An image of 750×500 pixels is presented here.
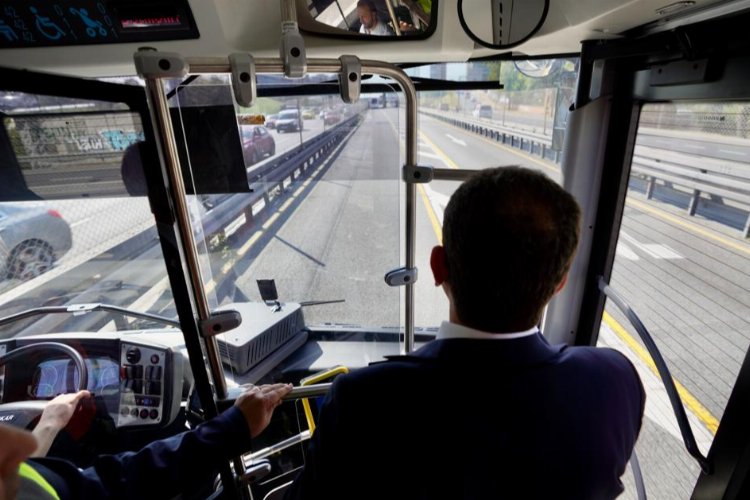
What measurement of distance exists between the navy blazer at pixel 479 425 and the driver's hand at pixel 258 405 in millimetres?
577

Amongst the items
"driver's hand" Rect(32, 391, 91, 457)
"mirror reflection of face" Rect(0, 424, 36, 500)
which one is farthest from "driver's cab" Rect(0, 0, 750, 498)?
"mirror reflection of face" Rect(0, 424, 36, 500)

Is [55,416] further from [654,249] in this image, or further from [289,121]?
[654,249]

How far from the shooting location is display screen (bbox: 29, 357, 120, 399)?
2.03 meters

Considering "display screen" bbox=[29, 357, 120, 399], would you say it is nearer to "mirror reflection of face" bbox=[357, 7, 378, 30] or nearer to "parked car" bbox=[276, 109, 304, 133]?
"parked car" bbox=[276, 109, 304, 133]

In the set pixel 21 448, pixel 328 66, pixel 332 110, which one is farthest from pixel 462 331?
pixel 332 110

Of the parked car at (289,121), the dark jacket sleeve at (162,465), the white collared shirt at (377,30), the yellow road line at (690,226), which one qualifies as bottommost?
the dark jacket sleeve at (162,465)

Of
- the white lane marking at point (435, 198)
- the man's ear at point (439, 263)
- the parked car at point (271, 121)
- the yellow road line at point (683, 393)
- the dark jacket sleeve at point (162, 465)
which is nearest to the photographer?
the man's ear at point (439, 263)

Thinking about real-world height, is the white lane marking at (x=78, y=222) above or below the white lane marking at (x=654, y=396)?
above

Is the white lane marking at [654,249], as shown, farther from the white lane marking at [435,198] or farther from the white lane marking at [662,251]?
the white lane marking at [435,198]

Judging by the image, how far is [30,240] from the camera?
1.58 metres

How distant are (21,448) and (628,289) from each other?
239cm

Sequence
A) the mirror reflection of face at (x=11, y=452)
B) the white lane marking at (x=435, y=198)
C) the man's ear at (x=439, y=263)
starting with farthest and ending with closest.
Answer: the white lane marking at (x=435, y=198) → the man's ear at (x=439, y=263) → the mirror reflection of face at (x=11, y=452)

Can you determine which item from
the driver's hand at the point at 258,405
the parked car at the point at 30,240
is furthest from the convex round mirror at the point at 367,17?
the driver's hand at the point at 258,405

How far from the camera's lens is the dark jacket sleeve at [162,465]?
3.74 feet
